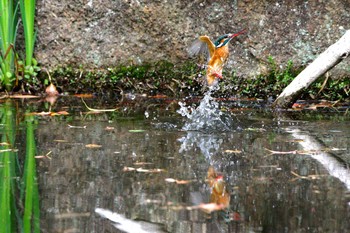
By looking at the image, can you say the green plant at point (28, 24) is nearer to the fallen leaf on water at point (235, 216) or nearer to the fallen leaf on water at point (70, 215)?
the fallen leaf on water at point (70, 215)

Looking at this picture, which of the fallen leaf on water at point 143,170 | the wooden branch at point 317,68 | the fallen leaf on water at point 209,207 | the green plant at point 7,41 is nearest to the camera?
the fallen leaf on water at point 209,207

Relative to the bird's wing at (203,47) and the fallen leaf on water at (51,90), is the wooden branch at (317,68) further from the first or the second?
the fallen leaf on water at (51,90)

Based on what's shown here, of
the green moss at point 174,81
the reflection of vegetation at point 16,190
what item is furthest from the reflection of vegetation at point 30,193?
the green moss at point 174,81

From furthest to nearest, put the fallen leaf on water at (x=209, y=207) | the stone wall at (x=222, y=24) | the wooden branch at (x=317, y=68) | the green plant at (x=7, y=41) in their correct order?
the stone wall at (x=222, y=24) < the green plant at (x=7, y=41) < the wooden branch at (x=317, y=68) < the fallen leaf on water at (x=209, y=207)

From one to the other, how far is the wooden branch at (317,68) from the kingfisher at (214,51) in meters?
1.03

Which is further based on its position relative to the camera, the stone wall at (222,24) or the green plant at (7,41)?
the stone wall at (222,24)

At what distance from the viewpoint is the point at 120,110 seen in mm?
6270

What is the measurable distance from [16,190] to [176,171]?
2.79 ft

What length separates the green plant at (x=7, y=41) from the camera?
7043 millimetres

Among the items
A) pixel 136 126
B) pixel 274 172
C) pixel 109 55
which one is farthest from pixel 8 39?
pixel 274 172

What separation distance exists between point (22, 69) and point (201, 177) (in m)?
4.25

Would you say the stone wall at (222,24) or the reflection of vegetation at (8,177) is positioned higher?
the stone wall at (222,24)

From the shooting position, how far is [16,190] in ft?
10.5

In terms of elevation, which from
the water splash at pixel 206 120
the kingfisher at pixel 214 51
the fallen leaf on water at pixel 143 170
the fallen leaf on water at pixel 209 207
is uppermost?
the kingfisher at pixel 214 51
